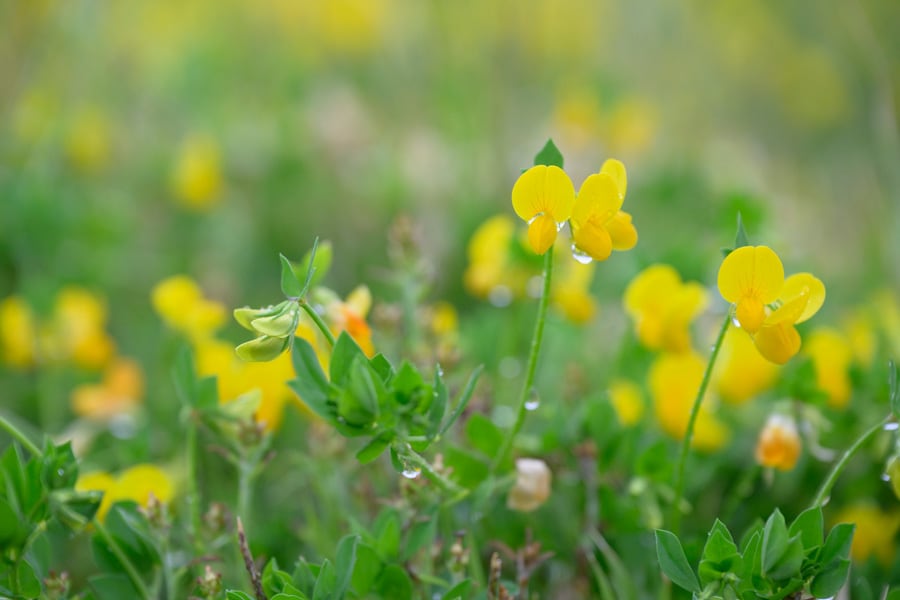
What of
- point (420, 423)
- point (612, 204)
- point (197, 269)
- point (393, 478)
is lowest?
point (197, 269)

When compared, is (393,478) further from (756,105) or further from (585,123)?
(756,105)

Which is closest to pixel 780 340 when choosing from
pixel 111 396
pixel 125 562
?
pixel 125 562

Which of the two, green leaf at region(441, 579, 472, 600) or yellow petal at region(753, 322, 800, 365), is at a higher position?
yellow petal at region(753, 322, 800, 365)

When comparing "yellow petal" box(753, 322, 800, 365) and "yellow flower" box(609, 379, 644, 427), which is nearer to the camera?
"yellow petal" box(753, 322, 800, 365)

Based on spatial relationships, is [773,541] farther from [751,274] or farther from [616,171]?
[616,171]

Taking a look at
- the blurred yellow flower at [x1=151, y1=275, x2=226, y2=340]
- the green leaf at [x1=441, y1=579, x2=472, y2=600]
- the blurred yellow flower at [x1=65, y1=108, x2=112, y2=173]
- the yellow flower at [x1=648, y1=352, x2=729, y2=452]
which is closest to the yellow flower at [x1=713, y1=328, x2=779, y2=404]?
the yellow flower at [x1=648, y1=352, x2=729, y2=452]

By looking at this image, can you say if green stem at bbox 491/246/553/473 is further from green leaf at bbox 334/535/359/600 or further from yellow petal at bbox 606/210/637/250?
green leaf at bbox 334/535/359/600

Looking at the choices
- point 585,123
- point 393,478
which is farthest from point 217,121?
point 393,478
